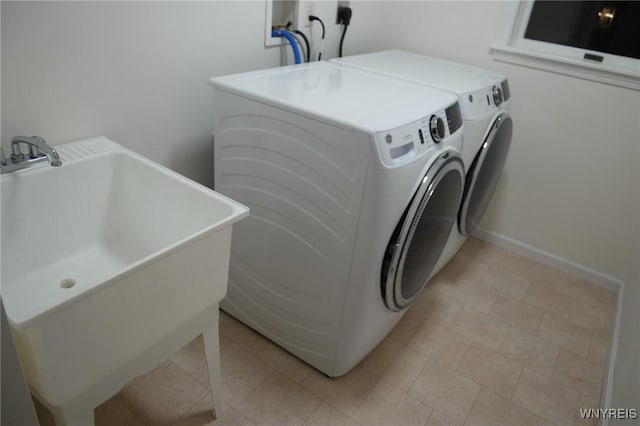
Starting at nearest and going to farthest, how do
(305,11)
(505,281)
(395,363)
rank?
(395,363)
(305,11)
(505,281)

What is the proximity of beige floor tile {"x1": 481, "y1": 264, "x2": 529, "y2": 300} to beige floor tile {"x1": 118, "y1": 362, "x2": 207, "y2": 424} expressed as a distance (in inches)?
59.9

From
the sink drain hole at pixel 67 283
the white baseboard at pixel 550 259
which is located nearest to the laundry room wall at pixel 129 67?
the sink drain hole at pixel 67 283

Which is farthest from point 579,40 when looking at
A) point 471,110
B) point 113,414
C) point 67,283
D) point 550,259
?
point 113,414

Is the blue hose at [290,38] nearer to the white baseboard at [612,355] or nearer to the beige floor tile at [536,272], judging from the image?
the beige floor tile at [536,272]

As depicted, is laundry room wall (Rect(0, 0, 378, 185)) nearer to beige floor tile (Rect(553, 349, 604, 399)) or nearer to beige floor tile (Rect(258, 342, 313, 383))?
beige floor tile (Rect(258, 342, 313, 383))

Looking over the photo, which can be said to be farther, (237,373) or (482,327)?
(482,327)

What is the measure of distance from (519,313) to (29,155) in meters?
2.06

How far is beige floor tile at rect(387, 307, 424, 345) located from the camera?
72.4 inches

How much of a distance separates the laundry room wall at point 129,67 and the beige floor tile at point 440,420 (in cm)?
126

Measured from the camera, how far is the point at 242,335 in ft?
5.80

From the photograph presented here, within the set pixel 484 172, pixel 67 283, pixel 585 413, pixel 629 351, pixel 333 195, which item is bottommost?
pixel 585 413

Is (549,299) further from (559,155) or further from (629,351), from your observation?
(559,155)

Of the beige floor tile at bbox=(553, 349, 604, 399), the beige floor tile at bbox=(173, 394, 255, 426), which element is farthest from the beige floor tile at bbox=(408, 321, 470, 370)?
the beige floor tile at bbox=(173, 394, 255, 426)

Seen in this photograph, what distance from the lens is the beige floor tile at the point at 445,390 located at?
5.11ft
